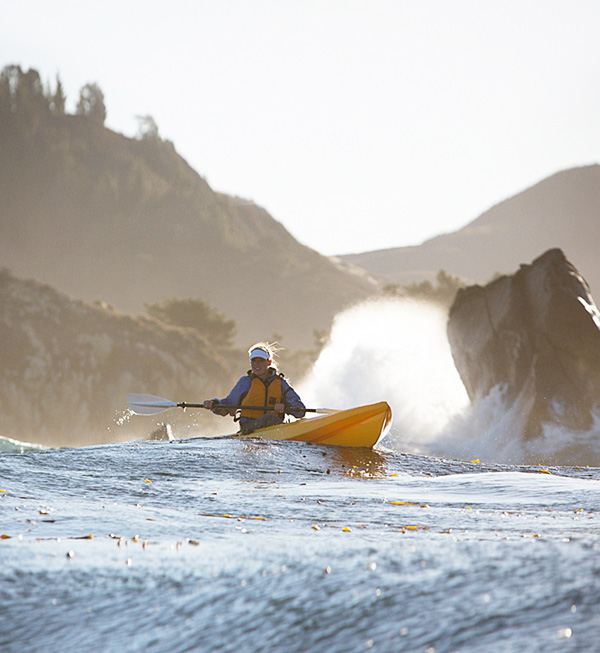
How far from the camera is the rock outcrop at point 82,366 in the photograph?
48.3 metres

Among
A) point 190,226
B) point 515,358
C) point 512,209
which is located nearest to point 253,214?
point 190,226

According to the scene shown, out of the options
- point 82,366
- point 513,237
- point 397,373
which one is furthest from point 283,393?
point 513,237

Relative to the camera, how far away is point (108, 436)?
48.5m

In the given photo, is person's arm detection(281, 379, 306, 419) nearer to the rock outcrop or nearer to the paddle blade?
the paddle blade

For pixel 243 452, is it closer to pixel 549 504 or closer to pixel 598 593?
pixel 549 504

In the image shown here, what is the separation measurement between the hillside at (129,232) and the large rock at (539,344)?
75764mm

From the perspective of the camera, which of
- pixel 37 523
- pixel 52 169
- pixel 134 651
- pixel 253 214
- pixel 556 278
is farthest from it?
pixel 253 214

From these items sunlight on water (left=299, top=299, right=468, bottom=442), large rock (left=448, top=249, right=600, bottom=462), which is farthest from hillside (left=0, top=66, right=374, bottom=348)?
large rock (left=448, top=249, right=600, bottom=462)

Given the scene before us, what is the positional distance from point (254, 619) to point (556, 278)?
650 inches

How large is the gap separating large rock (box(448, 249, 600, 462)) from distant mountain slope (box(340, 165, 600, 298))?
407 feet

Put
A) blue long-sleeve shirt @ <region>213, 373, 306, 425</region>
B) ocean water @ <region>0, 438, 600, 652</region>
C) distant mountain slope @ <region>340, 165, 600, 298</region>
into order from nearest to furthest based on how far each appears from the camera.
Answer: ocean water @ <region>0, 438, 600, 652</region> → blue long-sleeve shirt @ <region>213, 373, 306, 425</region> → distant mountain slope @ <region>340, 165, 600, 298</region>

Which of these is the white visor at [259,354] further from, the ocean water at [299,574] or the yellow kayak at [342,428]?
the ocean water at [299,574]

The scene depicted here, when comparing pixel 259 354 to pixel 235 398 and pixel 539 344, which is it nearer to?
pixel 235 398

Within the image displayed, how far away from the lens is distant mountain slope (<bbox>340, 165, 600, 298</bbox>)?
490 ft
